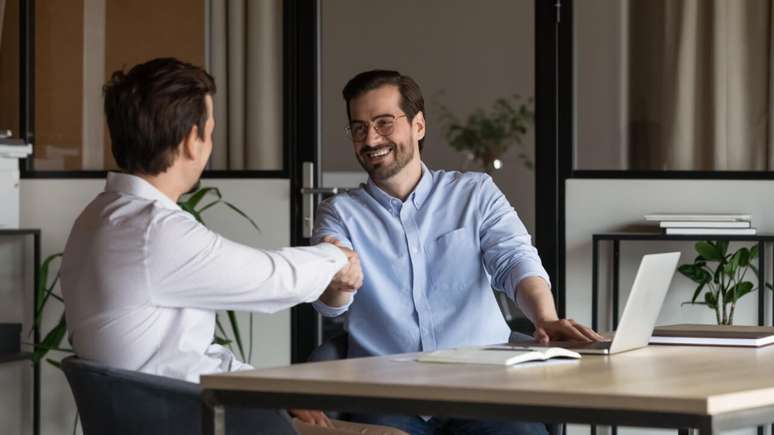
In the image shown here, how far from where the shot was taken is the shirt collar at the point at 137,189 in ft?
7.16

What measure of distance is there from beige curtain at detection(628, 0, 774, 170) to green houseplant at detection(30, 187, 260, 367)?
62.1 inches

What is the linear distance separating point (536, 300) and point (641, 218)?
1945 mm

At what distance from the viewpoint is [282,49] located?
519 centimetres

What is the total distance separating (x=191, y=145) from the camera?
221 cm

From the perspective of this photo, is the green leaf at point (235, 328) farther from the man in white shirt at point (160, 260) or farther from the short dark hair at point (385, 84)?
the man in white shirt at point (160, 260)

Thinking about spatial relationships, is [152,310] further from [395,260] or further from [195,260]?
[395,260]

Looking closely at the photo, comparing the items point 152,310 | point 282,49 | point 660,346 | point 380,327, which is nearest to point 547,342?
point 660,346

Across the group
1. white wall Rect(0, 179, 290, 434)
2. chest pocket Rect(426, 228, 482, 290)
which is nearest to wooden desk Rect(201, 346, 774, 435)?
chest pocket Rect(426, 228, 482, 290)

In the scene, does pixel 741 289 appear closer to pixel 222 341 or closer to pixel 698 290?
pixel 698 290

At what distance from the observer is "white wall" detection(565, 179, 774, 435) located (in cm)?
466

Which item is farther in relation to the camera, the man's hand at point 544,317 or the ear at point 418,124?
the ear at point 418,124

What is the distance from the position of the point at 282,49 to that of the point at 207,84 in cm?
300

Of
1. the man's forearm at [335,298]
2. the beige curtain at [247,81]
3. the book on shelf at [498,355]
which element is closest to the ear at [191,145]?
the book on shelf at [498,355]

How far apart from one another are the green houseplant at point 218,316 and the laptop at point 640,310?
2.57 metres
